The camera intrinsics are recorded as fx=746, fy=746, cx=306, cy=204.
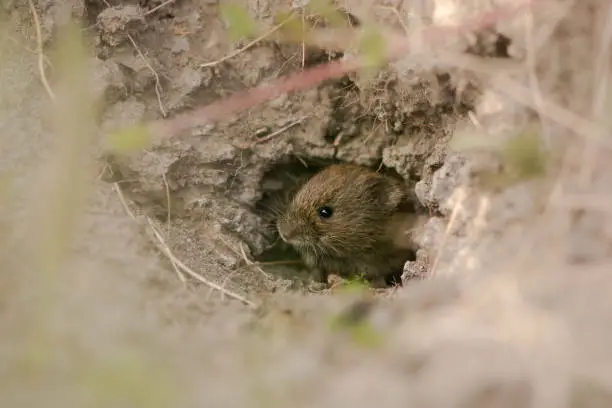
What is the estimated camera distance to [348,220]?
3.52 m

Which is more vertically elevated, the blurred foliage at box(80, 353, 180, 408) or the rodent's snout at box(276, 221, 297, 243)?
the blurred foliage at box(80, 353, 180, 408)

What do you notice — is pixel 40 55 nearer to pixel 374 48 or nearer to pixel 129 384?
pixel 374 48

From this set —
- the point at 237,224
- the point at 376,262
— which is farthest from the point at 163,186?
the point at 376,262

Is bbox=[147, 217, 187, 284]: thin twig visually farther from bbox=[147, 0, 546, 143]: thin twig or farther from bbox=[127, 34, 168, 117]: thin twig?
bbox=[127, 34, 168, 117]: thin twig

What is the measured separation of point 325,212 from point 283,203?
0.22 m

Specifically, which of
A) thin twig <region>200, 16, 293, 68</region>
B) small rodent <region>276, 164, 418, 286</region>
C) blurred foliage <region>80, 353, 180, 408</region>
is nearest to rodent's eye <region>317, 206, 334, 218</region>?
small rodent <region>276, 164, 418, 286</region>

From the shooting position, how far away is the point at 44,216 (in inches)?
76.9

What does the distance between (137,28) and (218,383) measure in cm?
168

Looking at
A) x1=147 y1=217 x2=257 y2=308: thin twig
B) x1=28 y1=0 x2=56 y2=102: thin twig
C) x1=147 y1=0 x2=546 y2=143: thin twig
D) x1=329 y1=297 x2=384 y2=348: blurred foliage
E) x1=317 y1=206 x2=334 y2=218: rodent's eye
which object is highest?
x1=28 y1=0 x2=56 y2=102: thin twig

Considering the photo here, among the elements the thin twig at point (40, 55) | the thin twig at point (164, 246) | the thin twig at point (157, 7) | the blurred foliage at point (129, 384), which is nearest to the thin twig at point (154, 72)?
the thin twig at point (157, 7)

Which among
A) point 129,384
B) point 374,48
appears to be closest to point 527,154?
point 374,48

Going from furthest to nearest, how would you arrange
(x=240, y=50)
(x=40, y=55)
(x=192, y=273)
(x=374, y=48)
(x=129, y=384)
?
(x=240, y=50)
(x=40, y=55)
(x=192, y=273)
(x=374, y=48)
(x=129, y=384)

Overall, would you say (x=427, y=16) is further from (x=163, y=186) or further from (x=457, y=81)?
(x=163, y=186)

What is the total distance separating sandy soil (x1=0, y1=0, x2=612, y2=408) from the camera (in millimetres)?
1750
